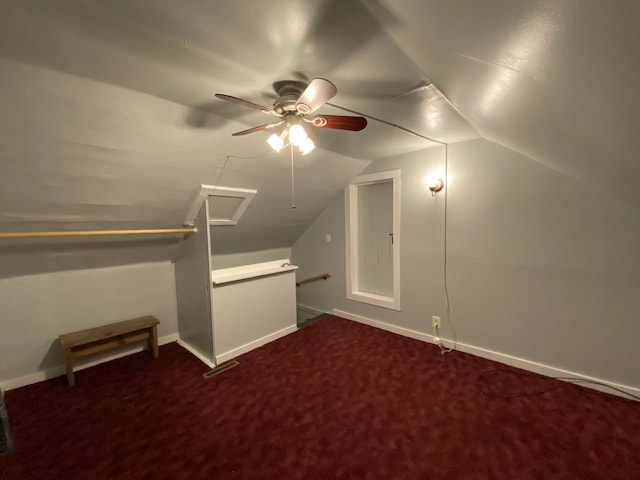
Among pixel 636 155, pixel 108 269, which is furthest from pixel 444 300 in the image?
pixel 108 269

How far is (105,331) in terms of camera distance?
8.43 feet

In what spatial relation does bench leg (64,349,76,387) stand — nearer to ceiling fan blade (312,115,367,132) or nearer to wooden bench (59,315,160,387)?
wooden bench (59,315,160,387)

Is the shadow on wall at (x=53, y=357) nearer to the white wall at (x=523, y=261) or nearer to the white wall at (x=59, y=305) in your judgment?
the white wall at (x=59, y=305)

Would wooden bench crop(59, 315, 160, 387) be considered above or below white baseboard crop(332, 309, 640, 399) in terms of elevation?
above

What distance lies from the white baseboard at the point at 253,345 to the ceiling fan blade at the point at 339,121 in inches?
91.0

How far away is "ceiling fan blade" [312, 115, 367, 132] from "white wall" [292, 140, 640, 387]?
61.8 inches

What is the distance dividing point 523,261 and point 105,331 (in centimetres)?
390

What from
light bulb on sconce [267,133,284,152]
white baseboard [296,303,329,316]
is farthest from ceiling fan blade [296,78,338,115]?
white baseboard [296,303,329,316]

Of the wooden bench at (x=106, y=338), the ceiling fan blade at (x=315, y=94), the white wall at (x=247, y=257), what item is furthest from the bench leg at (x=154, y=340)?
the ceiling fan blade at (x=315, y=94)

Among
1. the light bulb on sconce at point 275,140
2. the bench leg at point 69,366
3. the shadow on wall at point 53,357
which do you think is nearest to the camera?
the light bulb on sconce at point 275,140

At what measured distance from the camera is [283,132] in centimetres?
179

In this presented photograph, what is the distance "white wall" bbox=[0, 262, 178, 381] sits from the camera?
2314 mm

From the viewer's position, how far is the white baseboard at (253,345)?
106 inches

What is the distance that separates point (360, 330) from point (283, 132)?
252 cm
